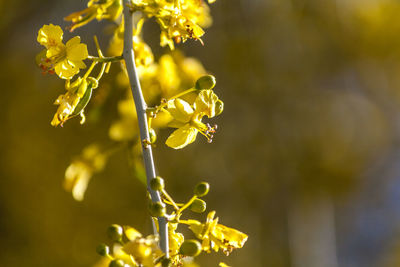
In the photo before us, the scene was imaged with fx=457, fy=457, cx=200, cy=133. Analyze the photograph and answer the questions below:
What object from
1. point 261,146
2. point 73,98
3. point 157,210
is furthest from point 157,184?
point 261,146

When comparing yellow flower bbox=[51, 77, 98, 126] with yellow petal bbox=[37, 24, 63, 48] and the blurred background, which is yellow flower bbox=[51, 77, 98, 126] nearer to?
yellow petal bbox=[37, 24, 63, 48]

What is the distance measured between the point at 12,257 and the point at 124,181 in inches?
38.7

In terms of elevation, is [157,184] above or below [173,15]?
below

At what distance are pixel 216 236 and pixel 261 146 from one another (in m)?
3.58

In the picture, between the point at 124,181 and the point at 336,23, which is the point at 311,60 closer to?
the point at 336,23

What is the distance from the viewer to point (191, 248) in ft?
2.26

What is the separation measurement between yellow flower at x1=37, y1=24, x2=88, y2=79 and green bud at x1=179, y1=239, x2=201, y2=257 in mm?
353

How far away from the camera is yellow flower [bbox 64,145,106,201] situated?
1.29m

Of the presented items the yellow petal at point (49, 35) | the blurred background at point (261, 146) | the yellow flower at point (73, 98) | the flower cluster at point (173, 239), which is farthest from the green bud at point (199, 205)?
the blurred background at point (261, 146)

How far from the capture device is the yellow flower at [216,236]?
78 centimetres

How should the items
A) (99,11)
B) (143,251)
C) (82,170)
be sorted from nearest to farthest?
1. (143,251)
2. (99,11)
3. (82,170)

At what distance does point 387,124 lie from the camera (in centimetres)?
570


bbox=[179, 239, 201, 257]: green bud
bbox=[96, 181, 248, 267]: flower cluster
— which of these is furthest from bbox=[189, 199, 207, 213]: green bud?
bbox=[179, 239, 201, 257]: green bud

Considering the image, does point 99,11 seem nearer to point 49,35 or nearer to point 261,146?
point 49,35
